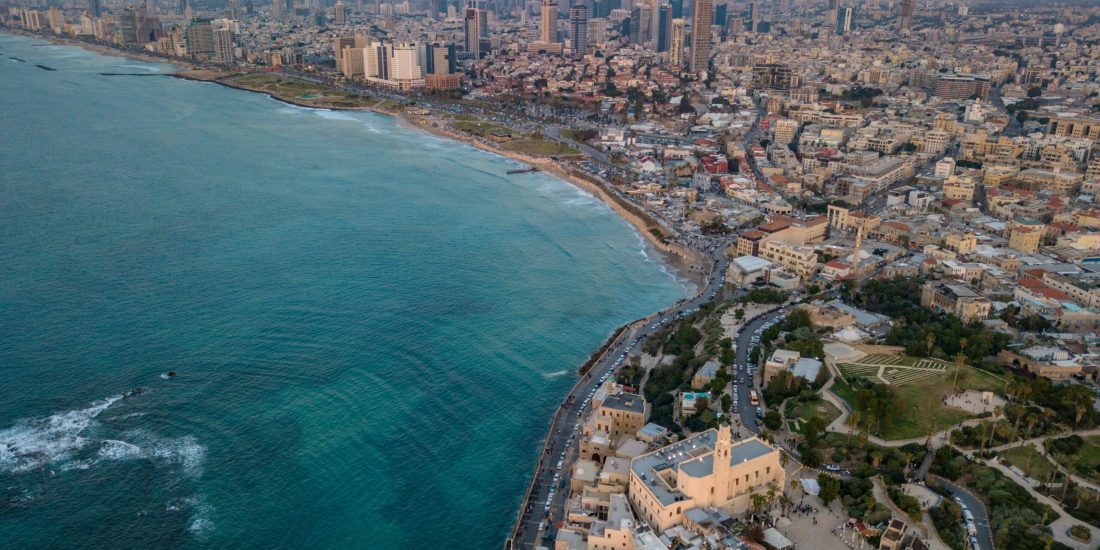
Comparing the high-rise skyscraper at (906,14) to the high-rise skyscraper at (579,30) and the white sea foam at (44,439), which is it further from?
the white sea foam at (44,439)

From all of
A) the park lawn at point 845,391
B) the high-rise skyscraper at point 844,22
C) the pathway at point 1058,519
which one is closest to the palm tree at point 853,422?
the park lawn at point 845,391

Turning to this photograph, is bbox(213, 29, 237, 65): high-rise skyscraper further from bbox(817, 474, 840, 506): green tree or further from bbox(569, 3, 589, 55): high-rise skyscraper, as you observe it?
bbox(817, 474, 840, 506): green tree

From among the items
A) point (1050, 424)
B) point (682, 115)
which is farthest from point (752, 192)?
point (682, 115)

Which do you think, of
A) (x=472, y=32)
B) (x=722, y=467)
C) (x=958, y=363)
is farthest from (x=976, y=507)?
(x=472, y=32)

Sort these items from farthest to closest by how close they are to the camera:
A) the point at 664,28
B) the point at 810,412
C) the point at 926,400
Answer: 1. the point at 664,28
2. the point at 926,400
3. the point at 810,412

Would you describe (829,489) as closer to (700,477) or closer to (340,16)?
(700,477)

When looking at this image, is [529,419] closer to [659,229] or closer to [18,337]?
[18,337]

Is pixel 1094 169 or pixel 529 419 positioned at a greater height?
pixel 1094 169

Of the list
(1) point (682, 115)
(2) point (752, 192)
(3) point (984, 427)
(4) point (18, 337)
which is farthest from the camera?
(1) point (682, 115)
